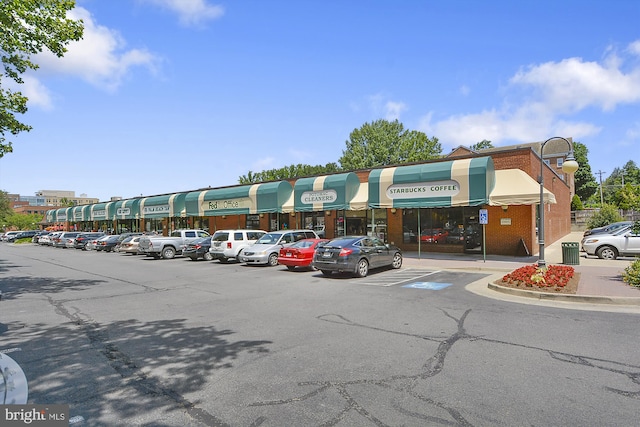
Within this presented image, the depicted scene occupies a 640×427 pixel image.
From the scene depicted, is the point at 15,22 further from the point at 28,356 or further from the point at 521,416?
the point at 521,416

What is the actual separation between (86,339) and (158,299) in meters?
3.76

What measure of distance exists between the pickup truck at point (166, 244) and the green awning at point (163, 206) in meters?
9.95

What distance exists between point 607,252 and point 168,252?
Result: 951 inches

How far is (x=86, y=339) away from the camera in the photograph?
641cm

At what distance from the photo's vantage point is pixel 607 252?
18219 millimetres

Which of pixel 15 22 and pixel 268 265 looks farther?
pixel 268 265

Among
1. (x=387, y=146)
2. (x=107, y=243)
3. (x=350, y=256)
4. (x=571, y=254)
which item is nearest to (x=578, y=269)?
(x=571, y=254)

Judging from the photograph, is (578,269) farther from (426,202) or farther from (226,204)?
(226,204)

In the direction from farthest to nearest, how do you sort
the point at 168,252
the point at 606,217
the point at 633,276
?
the point at 606,217, the point at 168,252, the point at 633,276

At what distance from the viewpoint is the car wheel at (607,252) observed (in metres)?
18.1

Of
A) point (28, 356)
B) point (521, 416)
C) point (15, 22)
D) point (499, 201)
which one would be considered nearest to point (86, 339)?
point (28, 356)

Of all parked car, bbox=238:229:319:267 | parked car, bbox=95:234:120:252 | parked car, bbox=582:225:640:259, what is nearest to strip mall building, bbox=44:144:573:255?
parked car, bbox=582:225:640:259

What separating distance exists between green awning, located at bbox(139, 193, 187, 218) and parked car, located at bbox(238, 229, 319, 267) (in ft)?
61.2

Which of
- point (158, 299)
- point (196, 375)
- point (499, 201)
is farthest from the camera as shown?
point (499, 201)
